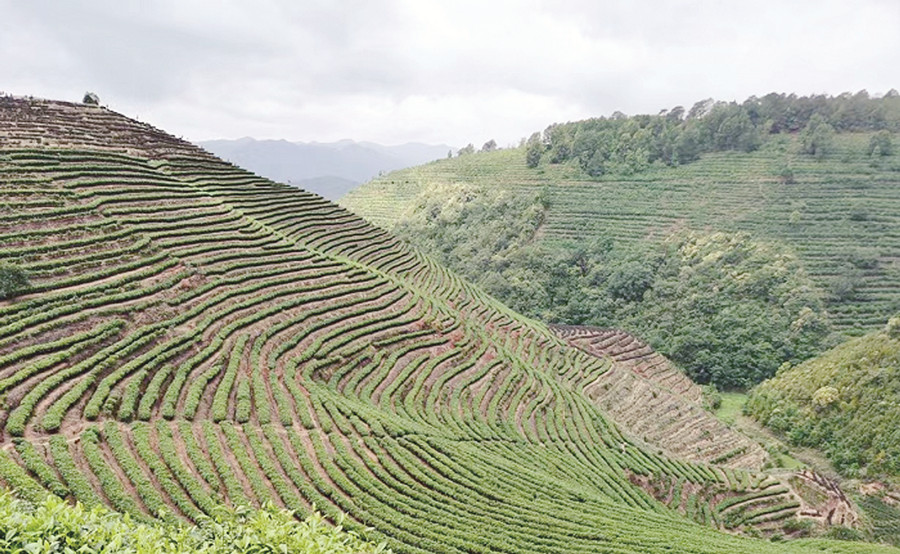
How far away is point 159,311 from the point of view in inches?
820

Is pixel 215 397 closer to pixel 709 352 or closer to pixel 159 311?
pixel 159 311

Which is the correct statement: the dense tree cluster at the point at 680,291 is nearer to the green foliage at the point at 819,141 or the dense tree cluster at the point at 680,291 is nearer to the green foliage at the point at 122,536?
the green foliage at the point at 819,141

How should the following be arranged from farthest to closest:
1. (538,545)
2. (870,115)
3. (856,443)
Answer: (870,115)
(856,443)
(538,545)

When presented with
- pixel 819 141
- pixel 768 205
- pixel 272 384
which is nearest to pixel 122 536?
pixel 272 384

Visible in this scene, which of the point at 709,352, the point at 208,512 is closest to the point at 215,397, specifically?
the point at 208,512

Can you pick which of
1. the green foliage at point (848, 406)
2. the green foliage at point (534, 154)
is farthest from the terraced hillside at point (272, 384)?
the green foliage at point (534, 154)

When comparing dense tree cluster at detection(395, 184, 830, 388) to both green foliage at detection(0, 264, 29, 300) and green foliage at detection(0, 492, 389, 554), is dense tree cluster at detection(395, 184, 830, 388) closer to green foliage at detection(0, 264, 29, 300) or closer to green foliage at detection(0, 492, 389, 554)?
green foliage at detection(0, 264, 29, 300)

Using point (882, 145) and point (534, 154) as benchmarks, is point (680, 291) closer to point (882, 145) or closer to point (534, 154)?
point (882, 145)

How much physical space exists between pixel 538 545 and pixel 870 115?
97.8m

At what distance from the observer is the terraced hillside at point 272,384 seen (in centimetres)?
1387

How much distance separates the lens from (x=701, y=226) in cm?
6525

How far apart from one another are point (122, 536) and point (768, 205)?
249 ft

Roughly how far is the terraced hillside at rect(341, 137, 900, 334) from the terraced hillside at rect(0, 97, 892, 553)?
3399cm

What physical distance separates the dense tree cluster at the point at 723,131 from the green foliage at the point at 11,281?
77.5 metres
